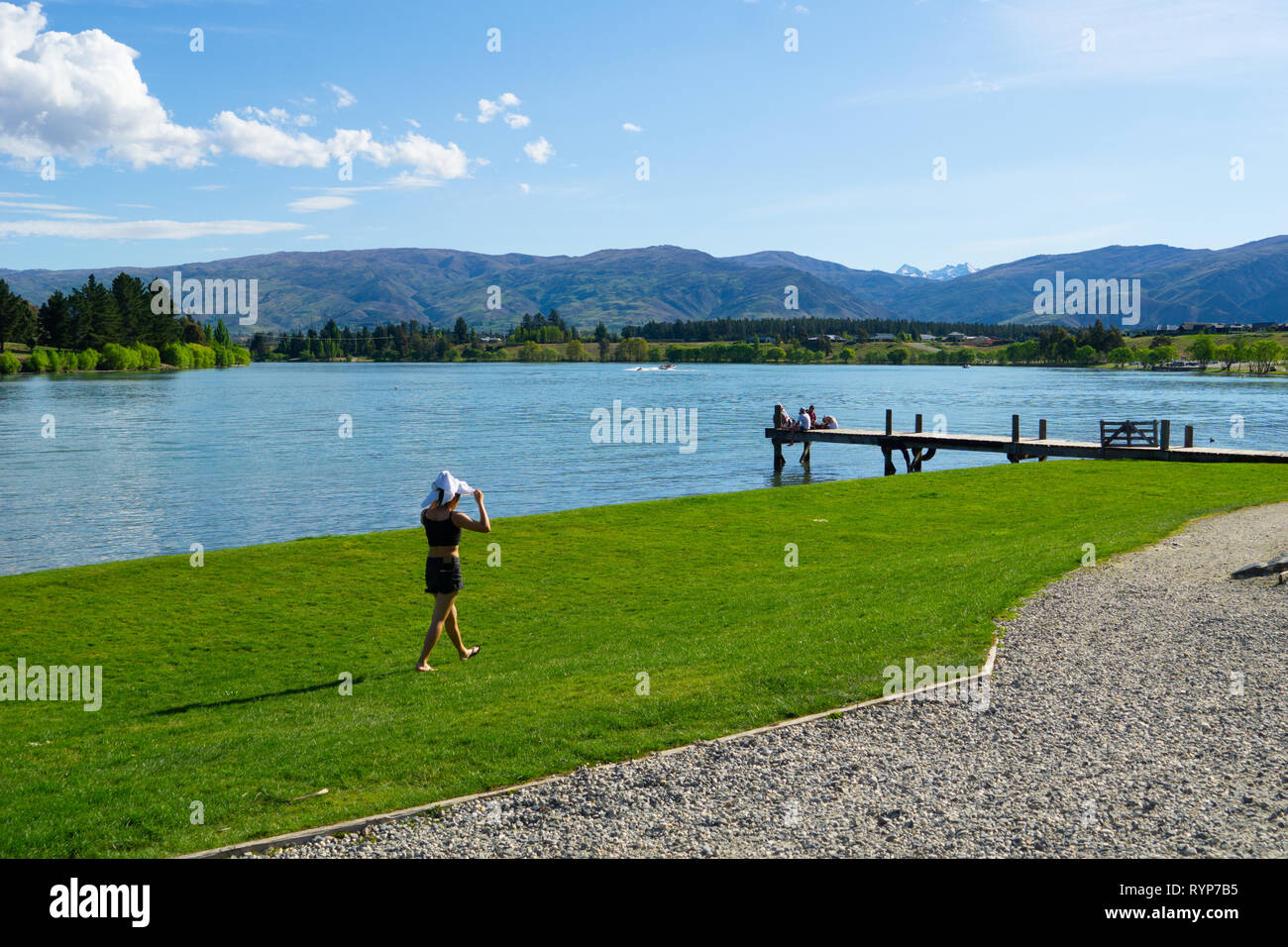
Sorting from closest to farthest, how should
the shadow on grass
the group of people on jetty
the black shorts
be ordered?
the shadow on grass → the black shorts → the group of people on jetty

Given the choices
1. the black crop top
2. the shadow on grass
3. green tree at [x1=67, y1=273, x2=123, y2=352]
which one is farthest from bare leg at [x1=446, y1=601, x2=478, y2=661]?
green tree at [x1=67, y1=273, x2=123, y2=352]

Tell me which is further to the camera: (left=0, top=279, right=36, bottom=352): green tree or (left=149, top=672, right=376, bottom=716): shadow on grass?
(left=0, top=279, right=36, bottom=352): green tree

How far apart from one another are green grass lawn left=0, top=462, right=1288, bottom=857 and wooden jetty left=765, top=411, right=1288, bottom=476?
10.3 metres

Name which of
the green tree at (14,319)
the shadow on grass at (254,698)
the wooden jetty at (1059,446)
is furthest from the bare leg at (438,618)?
the green tree at (14,319)

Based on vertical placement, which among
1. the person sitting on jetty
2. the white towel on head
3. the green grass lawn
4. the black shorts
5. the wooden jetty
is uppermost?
the person sitting on jetty

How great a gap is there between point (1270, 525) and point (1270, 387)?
17862 cm

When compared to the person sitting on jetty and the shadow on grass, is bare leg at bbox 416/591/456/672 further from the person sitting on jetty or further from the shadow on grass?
the person sitting on jetty

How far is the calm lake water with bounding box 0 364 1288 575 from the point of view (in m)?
42.6

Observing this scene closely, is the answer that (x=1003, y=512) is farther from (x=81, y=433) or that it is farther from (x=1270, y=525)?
(x=81, y=433)

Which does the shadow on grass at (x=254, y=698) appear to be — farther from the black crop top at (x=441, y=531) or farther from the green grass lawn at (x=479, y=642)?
the black crop top at (x=441, y=531)

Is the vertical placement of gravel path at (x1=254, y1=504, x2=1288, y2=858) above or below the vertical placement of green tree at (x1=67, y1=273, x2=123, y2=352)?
below

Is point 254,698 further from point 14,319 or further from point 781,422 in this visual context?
point 14,319

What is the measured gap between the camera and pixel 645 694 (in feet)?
39.7
